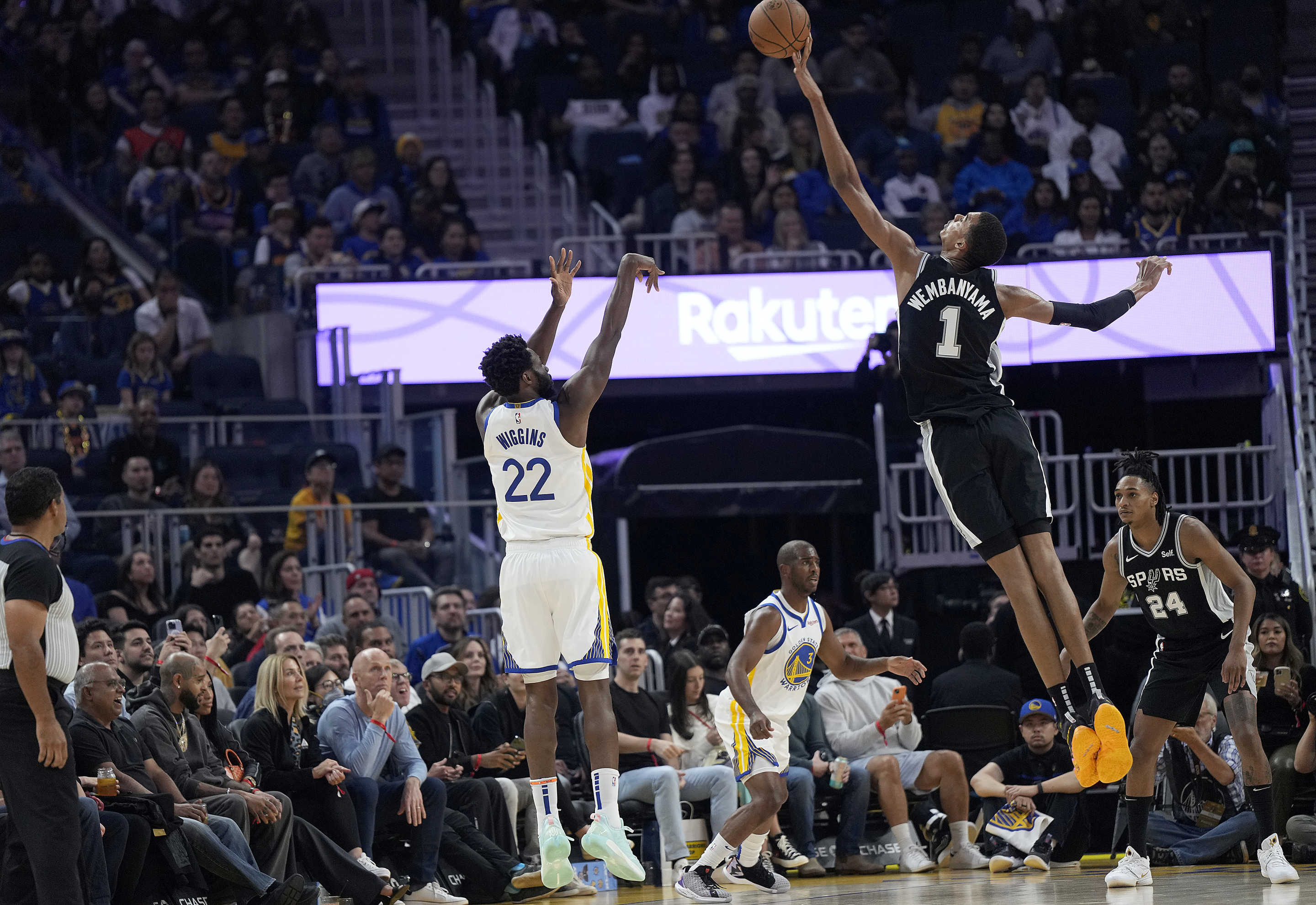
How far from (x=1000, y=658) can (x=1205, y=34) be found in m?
10.8

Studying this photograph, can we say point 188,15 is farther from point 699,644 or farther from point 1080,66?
point 699,644

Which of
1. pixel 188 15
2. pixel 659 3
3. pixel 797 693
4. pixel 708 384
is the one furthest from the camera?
pixel 659 3

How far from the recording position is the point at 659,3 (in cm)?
2148

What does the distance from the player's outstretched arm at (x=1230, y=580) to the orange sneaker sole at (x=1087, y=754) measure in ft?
6.60

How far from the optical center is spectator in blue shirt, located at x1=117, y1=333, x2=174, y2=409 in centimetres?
1545

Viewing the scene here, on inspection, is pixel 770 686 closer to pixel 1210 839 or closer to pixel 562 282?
pixel 562 282

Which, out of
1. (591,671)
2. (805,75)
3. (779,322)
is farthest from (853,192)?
(779,322)

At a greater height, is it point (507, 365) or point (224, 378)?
point (224, 378)

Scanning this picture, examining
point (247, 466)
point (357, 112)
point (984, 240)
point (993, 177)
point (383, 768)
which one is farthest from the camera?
point (357, 112)

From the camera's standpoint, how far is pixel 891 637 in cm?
1283

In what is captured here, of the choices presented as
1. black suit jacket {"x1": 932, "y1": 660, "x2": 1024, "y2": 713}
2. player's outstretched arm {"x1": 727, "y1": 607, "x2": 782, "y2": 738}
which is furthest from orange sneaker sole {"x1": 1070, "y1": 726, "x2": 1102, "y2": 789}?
black suit jacket {"x1": 932, "y1": 660, "x2": 1024, "y2": 713}

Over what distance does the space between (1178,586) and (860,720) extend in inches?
143

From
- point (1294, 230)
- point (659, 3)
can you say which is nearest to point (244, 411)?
point (659, 3)

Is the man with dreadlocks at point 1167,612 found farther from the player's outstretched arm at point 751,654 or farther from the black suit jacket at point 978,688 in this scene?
the black suit jacket at point 978,688
